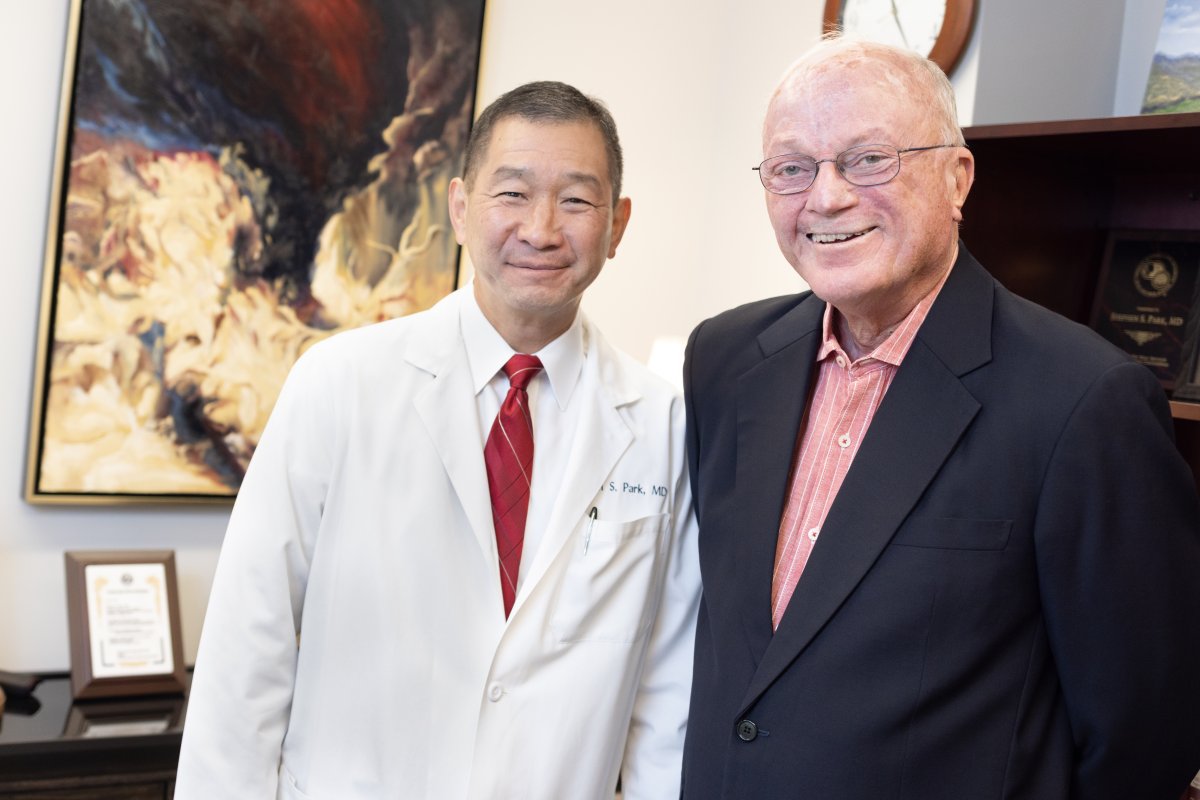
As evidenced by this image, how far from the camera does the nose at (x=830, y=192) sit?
1.50 meters

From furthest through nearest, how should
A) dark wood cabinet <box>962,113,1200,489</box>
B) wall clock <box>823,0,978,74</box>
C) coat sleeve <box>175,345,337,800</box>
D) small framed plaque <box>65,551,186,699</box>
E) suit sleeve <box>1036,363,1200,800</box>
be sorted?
small framed plaque <box>65,551,186,699</box> < wall clock <box>823,0,978,74</box> < dark wood cabinet <box>962,113,1200,489</box> < coat sleeve <box>175,345,337,800</box> < suit sleeve <box>1036,363,1200,800</box>

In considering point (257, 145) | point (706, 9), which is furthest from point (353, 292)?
point (706, 9)

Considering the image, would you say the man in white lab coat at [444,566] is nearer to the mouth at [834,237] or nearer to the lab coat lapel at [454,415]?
the lab coat lapel at [454,415]

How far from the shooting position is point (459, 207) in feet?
5.90

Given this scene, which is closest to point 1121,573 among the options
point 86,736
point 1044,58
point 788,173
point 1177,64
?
point 788,173

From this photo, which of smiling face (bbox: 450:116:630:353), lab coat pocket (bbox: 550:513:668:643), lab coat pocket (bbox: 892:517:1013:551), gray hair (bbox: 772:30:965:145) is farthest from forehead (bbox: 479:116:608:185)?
lab coat pocket (bbox: 892:517:1013:551)

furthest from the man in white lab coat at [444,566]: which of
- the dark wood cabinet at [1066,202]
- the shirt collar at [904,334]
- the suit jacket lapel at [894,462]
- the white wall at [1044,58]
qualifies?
the white wall at [1044,58]

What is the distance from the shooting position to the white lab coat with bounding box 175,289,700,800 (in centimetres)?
162

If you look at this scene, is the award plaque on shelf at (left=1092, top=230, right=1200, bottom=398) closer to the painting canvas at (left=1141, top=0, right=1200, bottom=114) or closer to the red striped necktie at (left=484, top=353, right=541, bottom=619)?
the painting canvas at (left=1141, top=0, right=1200, bottom=114)

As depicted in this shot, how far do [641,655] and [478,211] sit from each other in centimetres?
71

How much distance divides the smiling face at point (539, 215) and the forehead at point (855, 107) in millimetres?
302

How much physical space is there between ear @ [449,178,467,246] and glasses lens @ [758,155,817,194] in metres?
0.46

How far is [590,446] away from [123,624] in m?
1.57

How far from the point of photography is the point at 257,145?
2904 millimetres
